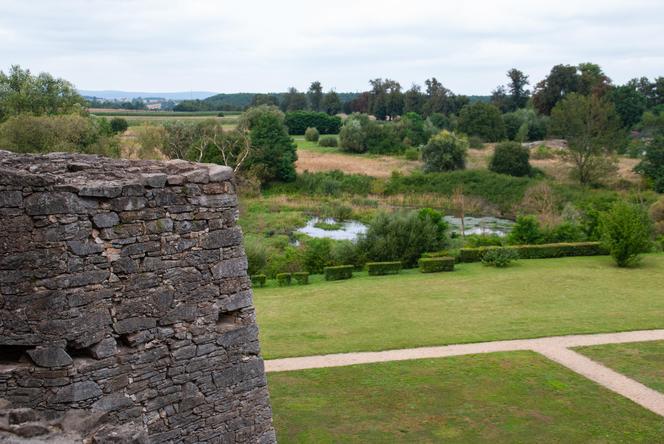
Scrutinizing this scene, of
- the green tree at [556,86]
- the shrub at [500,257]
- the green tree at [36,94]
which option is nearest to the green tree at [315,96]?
the green tree at [556,86]

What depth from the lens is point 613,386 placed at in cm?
1523

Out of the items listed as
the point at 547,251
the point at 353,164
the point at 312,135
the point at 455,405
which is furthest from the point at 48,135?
the point at 312,135

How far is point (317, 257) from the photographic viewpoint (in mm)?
30219

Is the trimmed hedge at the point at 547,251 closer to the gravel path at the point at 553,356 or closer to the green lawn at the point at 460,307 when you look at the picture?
the green lawn at the point at 460,307

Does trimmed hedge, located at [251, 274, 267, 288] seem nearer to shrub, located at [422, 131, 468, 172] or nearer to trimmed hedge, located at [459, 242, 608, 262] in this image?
trimmed hedge, located at [459, 242, 608, 262]

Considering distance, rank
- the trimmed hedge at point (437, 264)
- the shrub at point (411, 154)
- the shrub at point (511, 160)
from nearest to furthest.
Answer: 1. the trimmed hedge at point (437, 264)
2. the shrub at point (511, 160)
3. the shrub at point (411, 154)

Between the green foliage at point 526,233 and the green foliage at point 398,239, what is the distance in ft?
14.5

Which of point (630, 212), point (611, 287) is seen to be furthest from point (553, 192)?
point (611, 287)

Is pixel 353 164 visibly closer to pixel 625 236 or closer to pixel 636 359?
pixel 625 236

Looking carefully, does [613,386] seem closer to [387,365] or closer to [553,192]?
[387,365]

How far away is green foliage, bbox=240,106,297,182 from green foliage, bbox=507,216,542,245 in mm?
25062

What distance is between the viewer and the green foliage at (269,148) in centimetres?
5369

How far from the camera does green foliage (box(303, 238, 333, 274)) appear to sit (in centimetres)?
3019

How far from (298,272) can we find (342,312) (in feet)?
24.6
